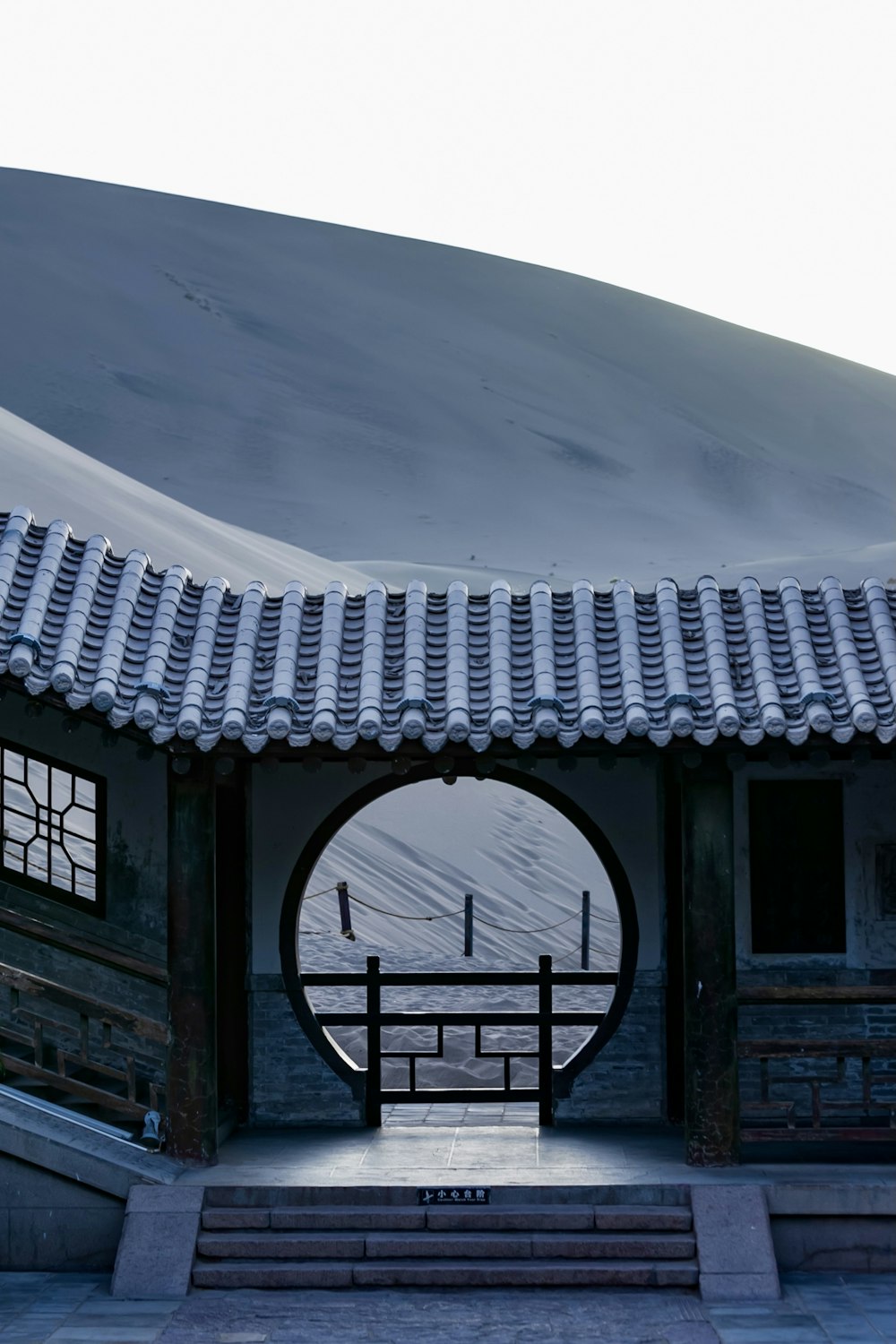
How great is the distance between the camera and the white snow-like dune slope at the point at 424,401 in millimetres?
51125

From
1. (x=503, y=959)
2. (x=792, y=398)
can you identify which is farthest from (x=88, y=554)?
(x=792, y=398)

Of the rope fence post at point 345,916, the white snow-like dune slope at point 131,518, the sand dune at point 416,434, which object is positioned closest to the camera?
the rope fence post at point 345,916

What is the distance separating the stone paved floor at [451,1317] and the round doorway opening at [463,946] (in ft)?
6.80

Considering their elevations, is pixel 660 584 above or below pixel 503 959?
above

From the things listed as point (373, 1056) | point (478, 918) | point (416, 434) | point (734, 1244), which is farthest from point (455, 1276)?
point (416, 434)

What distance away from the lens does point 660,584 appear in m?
9.95

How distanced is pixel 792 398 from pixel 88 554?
7007 centimetres

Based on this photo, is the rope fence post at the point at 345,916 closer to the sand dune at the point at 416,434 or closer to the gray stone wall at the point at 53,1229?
the sand dune at the point at 416,434

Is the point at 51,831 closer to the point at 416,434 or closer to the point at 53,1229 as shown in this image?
the point at 53,1229

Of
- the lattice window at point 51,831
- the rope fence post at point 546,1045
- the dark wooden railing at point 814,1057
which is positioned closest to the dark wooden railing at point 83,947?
the lattice window at point 51,831

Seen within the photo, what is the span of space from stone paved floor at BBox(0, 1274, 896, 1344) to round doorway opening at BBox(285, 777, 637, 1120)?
6.80 feet

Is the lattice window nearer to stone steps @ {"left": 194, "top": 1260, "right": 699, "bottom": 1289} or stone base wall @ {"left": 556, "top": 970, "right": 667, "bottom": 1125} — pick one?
stone steps @ {"left": 194, "top": 1260, "right": 699, "bottom": 1289}

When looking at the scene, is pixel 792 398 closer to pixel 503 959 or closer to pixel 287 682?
pixel 503 959

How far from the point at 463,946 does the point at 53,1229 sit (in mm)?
14319
